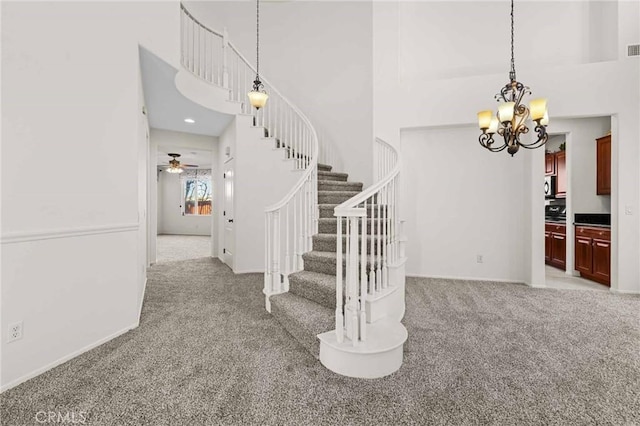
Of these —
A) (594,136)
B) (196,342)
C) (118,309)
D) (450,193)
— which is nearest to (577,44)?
(594,136)

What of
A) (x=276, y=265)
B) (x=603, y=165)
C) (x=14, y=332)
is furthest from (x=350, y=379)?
(x=603, y=165)

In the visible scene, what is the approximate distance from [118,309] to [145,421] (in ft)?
4.29

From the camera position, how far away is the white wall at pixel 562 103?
3811 millimetres

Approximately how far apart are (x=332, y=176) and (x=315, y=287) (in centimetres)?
257

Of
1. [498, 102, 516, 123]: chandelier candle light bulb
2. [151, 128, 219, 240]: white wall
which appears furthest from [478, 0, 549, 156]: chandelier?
[151, 128, 219, 240]: white wall

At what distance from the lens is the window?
1126cm

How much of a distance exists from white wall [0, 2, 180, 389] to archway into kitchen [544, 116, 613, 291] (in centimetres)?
554

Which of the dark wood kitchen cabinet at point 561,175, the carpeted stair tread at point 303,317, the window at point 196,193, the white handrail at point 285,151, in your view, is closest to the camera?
the carpeted stair tread at point 303,317

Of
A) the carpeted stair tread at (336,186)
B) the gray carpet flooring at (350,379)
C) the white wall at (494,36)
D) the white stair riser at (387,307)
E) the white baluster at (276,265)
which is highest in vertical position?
the white wall at (494,36)

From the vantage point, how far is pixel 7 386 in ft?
5.56

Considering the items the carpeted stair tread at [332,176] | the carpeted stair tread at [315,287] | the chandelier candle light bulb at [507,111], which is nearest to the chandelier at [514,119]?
the chandelier candle light bulb at [507,111]

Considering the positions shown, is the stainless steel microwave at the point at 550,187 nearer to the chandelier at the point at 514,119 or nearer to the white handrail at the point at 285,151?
the chandelier at the point at 514,119

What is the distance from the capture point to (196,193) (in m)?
11.3

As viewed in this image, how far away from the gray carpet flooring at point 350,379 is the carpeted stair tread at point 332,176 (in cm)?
237
